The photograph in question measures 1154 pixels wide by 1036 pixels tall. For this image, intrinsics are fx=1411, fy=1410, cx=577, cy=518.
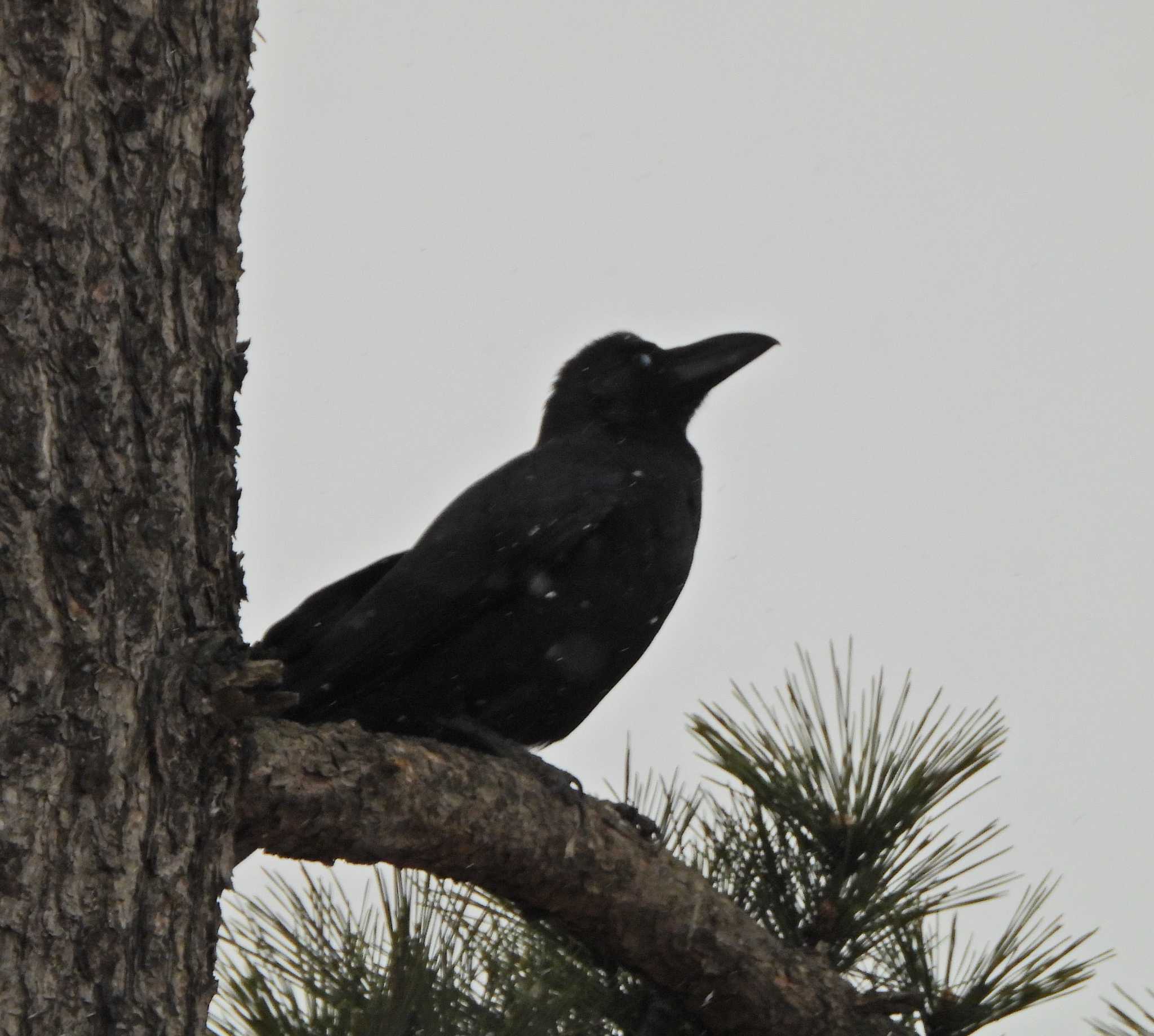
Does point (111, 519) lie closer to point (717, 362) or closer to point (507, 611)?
point (507, 611)

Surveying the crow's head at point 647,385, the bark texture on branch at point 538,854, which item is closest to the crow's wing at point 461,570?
the crow's head at point 647,385

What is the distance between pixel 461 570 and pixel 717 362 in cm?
128

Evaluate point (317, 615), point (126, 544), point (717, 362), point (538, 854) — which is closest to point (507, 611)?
point (317, 615)

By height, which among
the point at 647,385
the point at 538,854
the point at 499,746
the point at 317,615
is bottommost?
the point at 538,854

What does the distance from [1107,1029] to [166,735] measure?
1496mm

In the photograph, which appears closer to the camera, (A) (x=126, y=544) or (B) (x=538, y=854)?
(A) (x=126, y=544)

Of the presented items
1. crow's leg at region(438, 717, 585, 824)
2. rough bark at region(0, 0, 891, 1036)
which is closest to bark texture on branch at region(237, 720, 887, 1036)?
rough bark at region(0, 0, 891, 1036)

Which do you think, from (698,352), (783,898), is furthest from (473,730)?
(698,352)

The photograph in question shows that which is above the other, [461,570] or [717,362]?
[717,362]

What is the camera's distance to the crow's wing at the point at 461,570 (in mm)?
3137

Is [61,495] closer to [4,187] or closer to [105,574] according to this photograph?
[105,574]

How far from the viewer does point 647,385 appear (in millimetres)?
4195

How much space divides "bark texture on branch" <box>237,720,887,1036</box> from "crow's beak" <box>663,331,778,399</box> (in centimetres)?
181

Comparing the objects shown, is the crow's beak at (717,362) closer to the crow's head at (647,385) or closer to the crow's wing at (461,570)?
the crow's head at (647,385)
